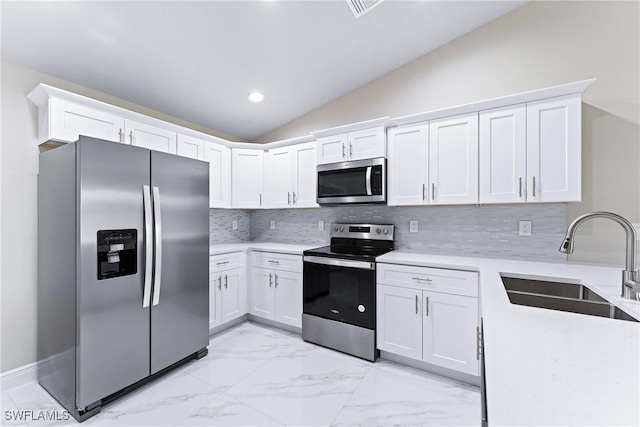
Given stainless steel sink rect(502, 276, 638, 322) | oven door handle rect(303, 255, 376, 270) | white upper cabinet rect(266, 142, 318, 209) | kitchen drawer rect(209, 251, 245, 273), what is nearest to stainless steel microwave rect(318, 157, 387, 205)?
white upper cabinet rect(266, 142, 318, 209)

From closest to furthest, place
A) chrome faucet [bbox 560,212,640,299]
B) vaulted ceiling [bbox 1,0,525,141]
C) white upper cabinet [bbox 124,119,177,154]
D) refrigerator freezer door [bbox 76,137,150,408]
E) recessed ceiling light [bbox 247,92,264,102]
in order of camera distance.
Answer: chrome faucet [bbox 560,212,640,299], refrigerator freezer door [bbox 76,137,150,408], vaulted ceiling [bbox 1,0,525,141], white upper cabinet [bbox 124,119,177,154], recessed ceiling light [bbox 247,92,264,102]

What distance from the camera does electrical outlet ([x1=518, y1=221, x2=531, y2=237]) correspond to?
2.35 meters

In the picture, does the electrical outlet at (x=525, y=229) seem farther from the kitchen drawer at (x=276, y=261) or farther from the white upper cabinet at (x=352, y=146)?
the kitchen drawer at (x=276, y=261)

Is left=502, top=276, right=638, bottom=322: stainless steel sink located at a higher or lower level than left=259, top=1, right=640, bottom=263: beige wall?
lower

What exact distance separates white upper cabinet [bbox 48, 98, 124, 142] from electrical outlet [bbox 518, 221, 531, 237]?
3468mm

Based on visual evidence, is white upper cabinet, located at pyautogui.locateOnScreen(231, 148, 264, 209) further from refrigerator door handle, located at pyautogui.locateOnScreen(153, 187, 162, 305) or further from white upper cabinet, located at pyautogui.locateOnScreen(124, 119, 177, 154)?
refrigerator door handle, located at pyautogui.locateOnScreen(153, 187, 162, 305)

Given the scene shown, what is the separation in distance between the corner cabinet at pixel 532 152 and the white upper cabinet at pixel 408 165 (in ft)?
1.49

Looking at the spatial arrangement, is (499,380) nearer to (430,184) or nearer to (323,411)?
(323,411)

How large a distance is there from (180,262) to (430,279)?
2.03 meters

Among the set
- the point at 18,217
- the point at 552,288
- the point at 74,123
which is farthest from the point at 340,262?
the point at 18,217

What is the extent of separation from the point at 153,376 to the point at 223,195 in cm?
190

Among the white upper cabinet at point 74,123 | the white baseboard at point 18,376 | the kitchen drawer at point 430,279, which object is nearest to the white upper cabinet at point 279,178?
the kitchen drawer at point 430,279

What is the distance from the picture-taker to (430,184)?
8.26 ft

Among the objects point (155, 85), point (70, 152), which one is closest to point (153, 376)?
point (70, 152)
